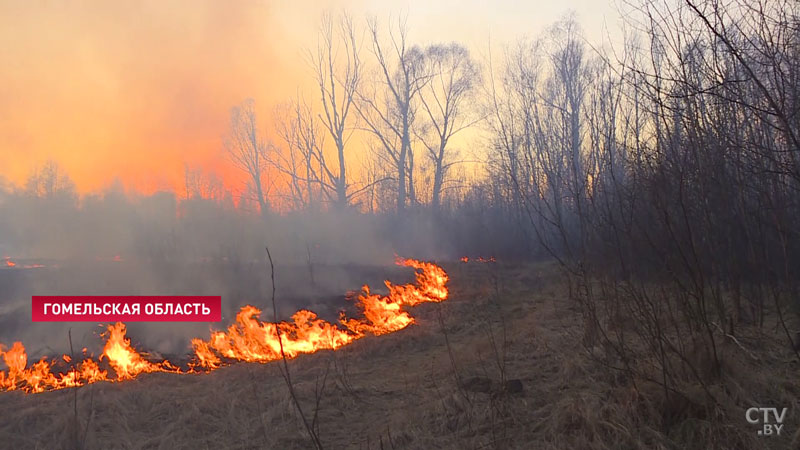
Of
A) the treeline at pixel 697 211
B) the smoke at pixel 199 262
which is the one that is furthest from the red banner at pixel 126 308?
the treeline at pixel 697 211

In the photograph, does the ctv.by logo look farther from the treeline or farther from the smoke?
the smoke

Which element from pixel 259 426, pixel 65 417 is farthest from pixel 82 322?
pixel 259 426

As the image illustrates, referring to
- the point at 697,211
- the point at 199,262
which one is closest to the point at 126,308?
the point at 199,262

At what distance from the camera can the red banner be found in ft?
33.7

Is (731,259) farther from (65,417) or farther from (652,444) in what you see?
(65,417)

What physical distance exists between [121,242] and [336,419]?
1665 centimetres

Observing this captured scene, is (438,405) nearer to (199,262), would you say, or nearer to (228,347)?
(228,347)

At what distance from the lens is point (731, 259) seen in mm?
4914

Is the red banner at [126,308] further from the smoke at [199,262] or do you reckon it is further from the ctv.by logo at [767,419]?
the ctv.by logo at [767,419]

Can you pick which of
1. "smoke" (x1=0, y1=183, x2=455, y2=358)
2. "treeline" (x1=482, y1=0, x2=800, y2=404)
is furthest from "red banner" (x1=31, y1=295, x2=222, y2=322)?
"treeline" (x1=482, y1=0, x2=800, y2=404)

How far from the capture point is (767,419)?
3119 mm

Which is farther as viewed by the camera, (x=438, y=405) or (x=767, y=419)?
(x=438, y=405)

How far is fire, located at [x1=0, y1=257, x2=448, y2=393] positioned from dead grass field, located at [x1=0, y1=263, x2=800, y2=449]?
0.74 meters

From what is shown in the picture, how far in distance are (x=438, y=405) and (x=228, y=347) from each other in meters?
5.56
